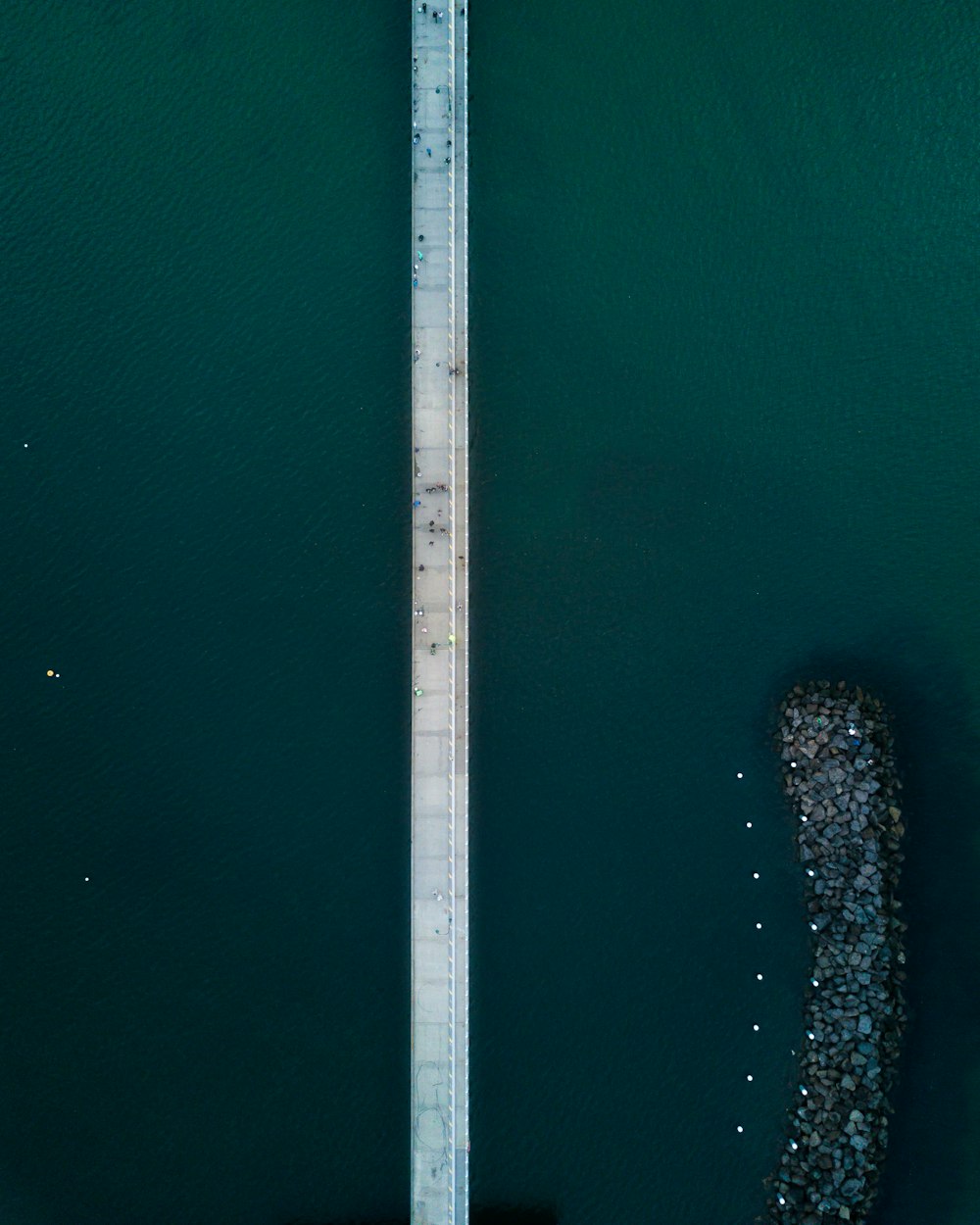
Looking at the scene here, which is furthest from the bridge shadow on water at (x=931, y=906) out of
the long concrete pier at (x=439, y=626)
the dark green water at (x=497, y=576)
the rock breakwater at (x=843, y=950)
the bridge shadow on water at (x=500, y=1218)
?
the long concrete pier at (x=439, y=626)

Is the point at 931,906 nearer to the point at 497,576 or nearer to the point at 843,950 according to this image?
the point at 843,950

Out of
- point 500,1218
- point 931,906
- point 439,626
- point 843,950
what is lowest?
point 500,1218

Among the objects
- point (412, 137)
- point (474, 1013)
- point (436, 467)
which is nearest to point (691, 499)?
point (436, 467)

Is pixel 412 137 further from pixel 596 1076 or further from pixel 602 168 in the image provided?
pixel 596 1076

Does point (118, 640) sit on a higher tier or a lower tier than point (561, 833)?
higher

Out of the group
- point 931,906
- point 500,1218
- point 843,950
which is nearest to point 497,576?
point 843,950

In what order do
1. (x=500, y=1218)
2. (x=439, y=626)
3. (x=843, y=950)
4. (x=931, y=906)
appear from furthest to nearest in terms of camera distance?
(x=931, y=906) → (x=439, y=626) → (x=843, y=950) → (x=500, y=1218)
